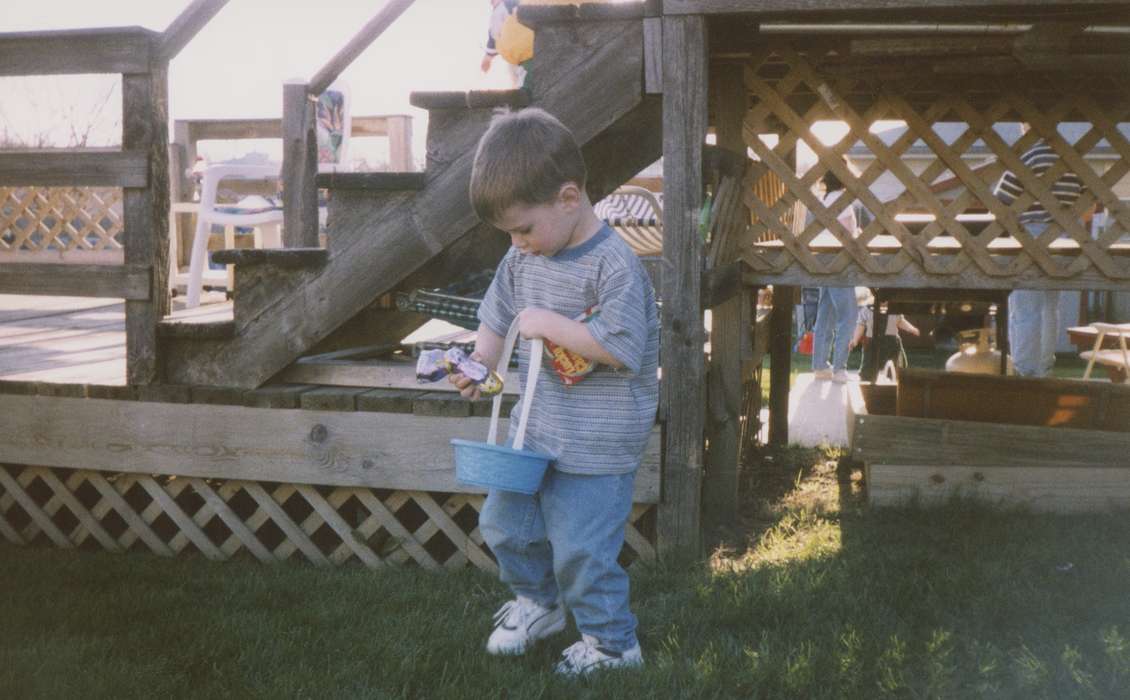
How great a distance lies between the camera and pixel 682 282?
3514mm

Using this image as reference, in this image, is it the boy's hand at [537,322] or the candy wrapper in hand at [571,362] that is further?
the candy wrapper in hand at [571,362]

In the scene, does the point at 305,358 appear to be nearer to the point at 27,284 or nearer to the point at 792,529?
the point at 27,284

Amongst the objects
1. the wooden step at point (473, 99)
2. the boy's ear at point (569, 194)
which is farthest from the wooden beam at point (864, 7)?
the boy's ear at point (569, 194)

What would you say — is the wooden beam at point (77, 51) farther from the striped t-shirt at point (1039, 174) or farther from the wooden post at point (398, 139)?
the wooden post at point (398, 139)

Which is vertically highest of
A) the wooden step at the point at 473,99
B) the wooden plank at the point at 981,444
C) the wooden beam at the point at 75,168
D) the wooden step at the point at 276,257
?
the wooden step at the point at 473,99

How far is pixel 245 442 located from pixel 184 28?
57.6 inches

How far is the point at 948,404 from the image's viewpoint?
4875 mm

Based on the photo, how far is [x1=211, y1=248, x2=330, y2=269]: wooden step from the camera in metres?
3.72

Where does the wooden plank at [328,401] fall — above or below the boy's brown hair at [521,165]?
below

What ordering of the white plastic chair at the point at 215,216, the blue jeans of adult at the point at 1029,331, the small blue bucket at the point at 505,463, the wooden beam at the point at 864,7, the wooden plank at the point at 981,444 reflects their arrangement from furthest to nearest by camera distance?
1. the white plastic chair at the point at 215,216
2. the blue jeans of adult at the point at 1029,331
3. the wooden plank at the point at 981,444
4. the wooden beam at the point at 864,7
5. the small blue bucket at the point at 505,463

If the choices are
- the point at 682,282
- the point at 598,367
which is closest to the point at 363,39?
the point at 682,282

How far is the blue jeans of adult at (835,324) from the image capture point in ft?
28.5

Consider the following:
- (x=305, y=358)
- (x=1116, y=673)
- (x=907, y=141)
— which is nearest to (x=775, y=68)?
(x=907, y=141)

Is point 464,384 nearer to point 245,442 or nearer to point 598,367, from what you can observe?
point 598,367
